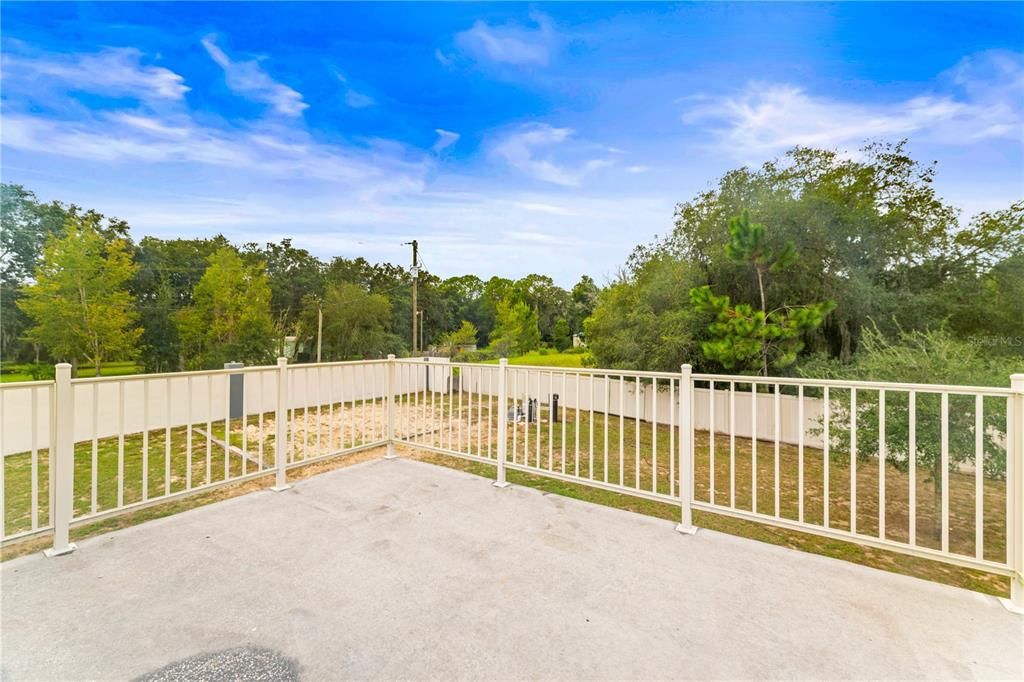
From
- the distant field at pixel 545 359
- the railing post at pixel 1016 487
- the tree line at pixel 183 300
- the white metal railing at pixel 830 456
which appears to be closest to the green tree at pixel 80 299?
the tree line at pixel 183 300

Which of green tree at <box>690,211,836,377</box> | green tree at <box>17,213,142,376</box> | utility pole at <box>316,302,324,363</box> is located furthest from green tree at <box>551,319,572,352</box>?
green tree at <box>17,213,142,376</box>

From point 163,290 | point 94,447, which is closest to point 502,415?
point 94,447

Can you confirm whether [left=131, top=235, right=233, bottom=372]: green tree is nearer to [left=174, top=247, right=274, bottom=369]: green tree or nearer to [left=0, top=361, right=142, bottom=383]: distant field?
[left=174, top=247, right=274, bottom=369]: green tree

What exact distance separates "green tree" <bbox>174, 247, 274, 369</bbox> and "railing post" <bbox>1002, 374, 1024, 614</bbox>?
18774mm

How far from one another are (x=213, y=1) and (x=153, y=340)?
16125mm

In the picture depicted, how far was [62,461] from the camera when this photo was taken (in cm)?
216

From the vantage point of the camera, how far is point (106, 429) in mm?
6926

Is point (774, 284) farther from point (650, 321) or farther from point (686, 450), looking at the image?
point (686, 450)

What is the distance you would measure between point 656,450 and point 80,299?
16354 millimetres

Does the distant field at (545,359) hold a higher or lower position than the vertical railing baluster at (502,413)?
lower

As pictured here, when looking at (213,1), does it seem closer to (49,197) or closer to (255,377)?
(255,377)

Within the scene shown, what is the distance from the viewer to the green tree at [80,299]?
38.5 ft

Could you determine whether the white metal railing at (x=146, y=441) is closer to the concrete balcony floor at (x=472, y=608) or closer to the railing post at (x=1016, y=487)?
the concrete balcony floor at (x=472, y=608)

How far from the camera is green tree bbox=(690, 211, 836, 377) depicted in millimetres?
6818
